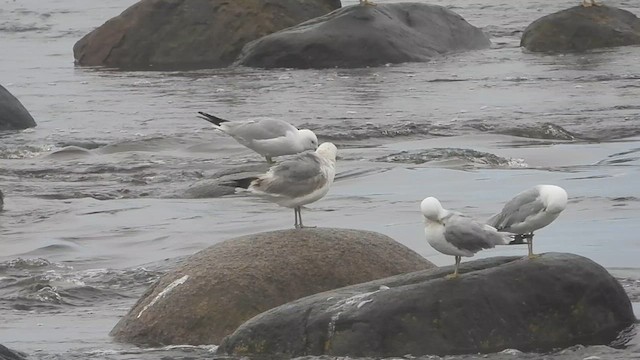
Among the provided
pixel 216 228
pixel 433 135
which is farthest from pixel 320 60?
pixel 216 228

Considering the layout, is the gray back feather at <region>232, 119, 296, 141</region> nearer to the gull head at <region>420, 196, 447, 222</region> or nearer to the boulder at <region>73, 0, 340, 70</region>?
the gull head at <region>420, 196, 447, 222</region>

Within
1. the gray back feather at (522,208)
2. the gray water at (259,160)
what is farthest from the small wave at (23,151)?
the gray back feather at (522,208)

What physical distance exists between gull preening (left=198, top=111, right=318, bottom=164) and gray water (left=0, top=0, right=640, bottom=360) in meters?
0.51

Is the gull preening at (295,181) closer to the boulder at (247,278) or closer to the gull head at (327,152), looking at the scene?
the gull head at (327,152)

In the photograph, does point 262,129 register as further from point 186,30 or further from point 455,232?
point 186,30

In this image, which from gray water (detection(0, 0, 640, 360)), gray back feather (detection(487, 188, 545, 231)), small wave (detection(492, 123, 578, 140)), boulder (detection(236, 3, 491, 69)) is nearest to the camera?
gray back feather (detection(487, 188, 545, 231))

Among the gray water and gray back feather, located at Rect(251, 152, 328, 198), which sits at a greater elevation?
gray back feather, located at Rect(251, 152, 328, 198)

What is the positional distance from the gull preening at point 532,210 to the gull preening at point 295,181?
1257 mm

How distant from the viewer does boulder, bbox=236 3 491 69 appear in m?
22.3

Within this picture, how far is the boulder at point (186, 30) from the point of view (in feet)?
79.4

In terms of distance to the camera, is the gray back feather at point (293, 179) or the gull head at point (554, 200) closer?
the gull head at point (554, 200)

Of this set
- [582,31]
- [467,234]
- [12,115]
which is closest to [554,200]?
[467,234]

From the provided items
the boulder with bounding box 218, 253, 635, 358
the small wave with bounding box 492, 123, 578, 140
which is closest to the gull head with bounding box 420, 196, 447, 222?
the boulder with bounding box 218, 253, 635, 358

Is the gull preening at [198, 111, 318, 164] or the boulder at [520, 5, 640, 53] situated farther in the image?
the boulder at [520, 5, 640, 53]
